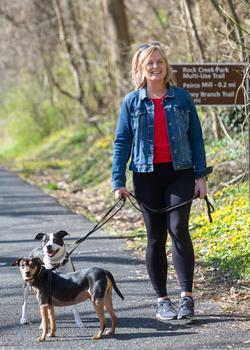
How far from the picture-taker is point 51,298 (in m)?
6.51

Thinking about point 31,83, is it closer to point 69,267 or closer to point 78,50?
point 78,50

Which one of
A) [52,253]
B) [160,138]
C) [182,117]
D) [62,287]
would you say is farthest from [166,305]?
[182,117]

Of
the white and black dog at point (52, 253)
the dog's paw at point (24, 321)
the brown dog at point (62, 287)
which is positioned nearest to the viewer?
the brown dog at point (62, 287)

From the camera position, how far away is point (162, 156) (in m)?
6.80

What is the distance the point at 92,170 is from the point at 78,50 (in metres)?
7.77

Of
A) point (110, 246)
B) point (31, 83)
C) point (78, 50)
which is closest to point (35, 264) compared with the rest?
point (110, 246)

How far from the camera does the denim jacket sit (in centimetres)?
674

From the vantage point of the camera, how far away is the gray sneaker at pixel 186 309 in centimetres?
678

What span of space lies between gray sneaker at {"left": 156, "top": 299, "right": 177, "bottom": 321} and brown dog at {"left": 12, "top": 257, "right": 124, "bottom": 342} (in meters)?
0.53

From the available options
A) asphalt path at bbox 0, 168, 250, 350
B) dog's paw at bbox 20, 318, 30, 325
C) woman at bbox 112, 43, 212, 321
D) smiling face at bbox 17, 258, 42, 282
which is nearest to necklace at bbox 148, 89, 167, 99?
woman at bbox 112, 43, 212, 321

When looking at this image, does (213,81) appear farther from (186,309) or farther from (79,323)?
(79,323)

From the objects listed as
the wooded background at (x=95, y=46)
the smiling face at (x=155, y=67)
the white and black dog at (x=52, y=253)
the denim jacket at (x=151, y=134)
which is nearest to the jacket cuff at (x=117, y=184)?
the denim jacket at (x=151, y=134)

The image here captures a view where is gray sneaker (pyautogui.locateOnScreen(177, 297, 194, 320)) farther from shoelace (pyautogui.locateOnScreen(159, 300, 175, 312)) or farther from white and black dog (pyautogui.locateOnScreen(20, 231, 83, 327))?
white and black dog (pyautogui.locateOnScreen(20, 231, 83, 327))

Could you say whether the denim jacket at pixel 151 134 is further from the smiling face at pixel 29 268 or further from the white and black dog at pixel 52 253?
the smiling face at pixel 29 268
